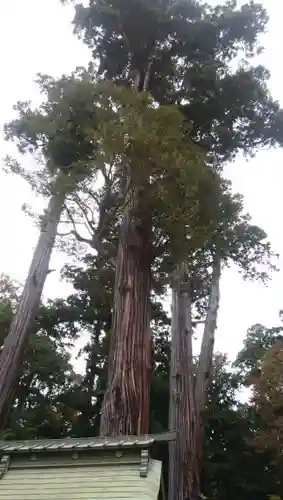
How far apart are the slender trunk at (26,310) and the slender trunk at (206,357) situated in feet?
9.06

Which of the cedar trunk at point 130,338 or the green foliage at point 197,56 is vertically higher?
the green foliage at point 197,56

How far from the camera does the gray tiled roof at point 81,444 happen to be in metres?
3.16

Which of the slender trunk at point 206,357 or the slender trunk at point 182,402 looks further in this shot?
the slender trunk at point 206,357

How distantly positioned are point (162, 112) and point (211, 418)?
6332 millimetres

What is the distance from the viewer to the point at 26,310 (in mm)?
7125

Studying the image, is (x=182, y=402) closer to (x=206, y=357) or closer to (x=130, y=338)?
(x=206, y=357)

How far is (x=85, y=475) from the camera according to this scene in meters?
3.10

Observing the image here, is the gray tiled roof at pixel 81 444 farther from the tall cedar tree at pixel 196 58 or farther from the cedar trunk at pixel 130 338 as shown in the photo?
the tall cedar tree at pixel 196 58

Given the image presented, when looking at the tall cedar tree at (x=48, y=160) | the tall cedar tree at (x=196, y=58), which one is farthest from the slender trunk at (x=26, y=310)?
the tall cedar tree at (x=196, y=58)

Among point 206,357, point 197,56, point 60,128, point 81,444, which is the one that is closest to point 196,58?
point 197,56

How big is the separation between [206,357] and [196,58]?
5015mm

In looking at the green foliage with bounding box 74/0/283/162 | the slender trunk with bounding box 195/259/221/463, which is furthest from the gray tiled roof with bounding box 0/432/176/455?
the green foliage with bounding box 74/0/283/162

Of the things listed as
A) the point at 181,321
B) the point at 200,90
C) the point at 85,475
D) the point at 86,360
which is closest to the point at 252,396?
the point at 181,321

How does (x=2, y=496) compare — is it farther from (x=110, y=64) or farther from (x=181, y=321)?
(x=110, y=64)
